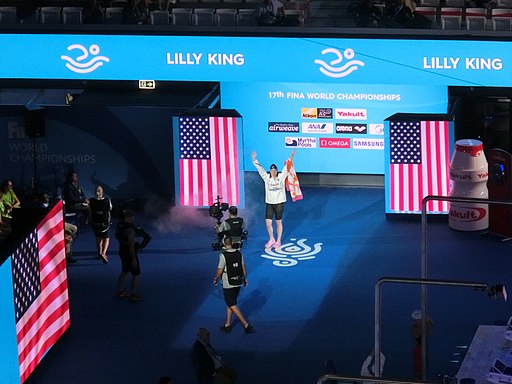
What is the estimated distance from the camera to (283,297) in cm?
2122

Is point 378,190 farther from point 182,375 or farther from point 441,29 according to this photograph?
point 182,375

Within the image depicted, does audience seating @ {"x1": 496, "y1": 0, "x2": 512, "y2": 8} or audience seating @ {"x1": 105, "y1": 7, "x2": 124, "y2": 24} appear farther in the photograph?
audience seating @ {"x1": 105, "y1": 7, "x2": 124, "y2": 24}

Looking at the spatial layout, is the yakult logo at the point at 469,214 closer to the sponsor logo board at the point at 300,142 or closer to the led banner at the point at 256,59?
the led banner at the point at 256,59

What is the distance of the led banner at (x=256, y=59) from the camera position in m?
24.2

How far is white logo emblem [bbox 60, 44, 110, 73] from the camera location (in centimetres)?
2541

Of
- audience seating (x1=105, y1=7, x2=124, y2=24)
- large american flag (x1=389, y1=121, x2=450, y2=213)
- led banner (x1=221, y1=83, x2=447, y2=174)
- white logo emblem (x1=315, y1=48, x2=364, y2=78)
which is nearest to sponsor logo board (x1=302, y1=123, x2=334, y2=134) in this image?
led banner (x1=221, y1=83, x2=447, y2=174)

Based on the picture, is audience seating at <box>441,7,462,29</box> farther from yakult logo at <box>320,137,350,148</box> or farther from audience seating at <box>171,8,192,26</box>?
audience seating at <box>171,8,192,26</box>

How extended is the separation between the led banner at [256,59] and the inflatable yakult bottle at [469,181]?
1238mm

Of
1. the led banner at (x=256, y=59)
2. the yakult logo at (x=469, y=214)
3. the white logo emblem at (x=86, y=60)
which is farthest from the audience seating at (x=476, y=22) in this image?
the white logo emblem at (x=86, y=60)

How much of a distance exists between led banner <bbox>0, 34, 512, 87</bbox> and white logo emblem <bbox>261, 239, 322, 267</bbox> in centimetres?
328

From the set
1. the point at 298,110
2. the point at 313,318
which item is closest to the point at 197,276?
the point at 313,318

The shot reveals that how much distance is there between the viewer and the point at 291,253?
23.5 metres

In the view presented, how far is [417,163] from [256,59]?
3663 millimetres

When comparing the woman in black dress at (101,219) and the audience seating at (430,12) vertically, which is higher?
the audience seating at (430,12)
